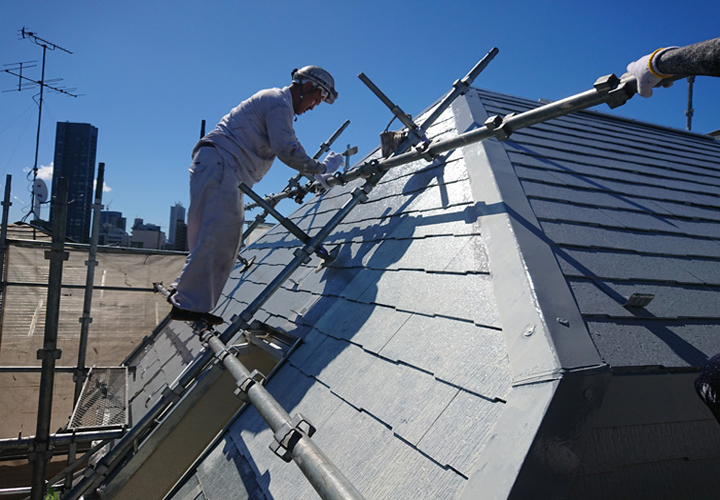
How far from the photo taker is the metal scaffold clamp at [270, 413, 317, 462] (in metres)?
1.42

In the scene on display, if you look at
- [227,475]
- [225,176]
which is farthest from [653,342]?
[225,176]

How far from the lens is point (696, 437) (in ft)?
5.21

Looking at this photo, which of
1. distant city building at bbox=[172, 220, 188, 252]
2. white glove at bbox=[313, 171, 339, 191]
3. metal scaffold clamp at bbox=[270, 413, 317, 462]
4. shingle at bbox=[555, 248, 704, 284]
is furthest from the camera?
distant city building at bbox=[172, 220, 188, 252]

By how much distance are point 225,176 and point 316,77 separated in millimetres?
1148

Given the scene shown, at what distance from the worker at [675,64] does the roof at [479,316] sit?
29.5 inches

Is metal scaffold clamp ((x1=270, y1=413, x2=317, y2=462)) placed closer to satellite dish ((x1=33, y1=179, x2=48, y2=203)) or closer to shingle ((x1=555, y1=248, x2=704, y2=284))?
shingle ((x1=555, y1=248, x2=704, y2=284))

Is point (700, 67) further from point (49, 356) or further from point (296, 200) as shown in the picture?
point (49, 356)

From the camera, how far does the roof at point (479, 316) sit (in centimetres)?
136

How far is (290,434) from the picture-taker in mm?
1433

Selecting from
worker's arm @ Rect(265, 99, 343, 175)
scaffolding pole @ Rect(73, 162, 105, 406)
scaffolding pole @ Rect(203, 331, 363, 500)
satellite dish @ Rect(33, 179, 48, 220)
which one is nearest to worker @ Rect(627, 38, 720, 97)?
scaffolding pole @ Rect(203, 331, 363, 500)

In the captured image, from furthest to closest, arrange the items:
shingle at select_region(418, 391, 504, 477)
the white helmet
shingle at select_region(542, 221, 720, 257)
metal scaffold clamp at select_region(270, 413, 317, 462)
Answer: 1. the white helmet
2. shingle at select_region(542, 221, 720, 257)
3. metal scaffold clamp at select_region(270, 413, 317, 462)
4. shingle at select_region(418, 391, 504, 477)

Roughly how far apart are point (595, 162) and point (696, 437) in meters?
2.48

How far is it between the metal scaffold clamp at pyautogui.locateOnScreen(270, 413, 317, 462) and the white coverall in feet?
6.41

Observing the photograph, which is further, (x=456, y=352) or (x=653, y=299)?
(x=653, y=299)
